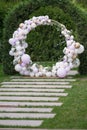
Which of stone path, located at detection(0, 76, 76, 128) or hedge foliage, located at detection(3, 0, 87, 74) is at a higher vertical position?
hedge foliage, located at detection(3, 0, 87, 74)

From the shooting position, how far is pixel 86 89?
10305mm

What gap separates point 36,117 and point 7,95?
6.93 ft

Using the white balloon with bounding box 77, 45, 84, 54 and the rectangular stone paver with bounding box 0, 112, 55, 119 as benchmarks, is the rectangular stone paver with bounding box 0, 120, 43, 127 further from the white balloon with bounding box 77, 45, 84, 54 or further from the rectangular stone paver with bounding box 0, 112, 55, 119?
the white balloon with bounding box 77, 45, 84, 54

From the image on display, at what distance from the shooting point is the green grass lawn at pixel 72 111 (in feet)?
23.6

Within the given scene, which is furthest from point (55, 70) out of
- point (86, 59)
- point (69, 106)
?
point (69, 106)

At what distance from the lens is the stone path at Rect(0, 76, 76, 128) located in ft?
25.0

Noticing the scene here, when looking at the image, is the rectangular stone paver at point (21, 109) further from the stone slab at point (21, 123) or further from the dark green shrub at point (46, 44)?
the dark green shrub at point (46, 44)

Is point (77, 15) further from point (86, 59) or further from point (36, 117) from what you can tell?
point (36, 117)

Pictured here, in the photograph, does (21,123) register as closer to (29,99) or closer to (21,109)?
(21,109)

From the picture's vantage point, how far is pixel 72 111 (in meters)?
8.10

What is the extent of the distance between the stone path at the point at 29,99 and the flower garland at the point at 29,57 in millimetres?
264

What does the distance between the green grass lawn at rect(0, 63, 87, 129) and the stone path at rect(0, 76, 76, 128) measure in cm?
12

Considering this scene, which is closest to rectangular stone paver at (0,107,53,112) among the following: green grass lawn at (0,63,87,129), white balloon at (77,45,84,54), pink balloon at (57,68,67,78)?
green grass lawn at (0,63,87,129)

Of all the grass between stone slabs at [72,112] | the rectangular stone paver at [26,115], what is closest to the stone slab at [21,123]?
the grass between stone slabs at [72,112]
